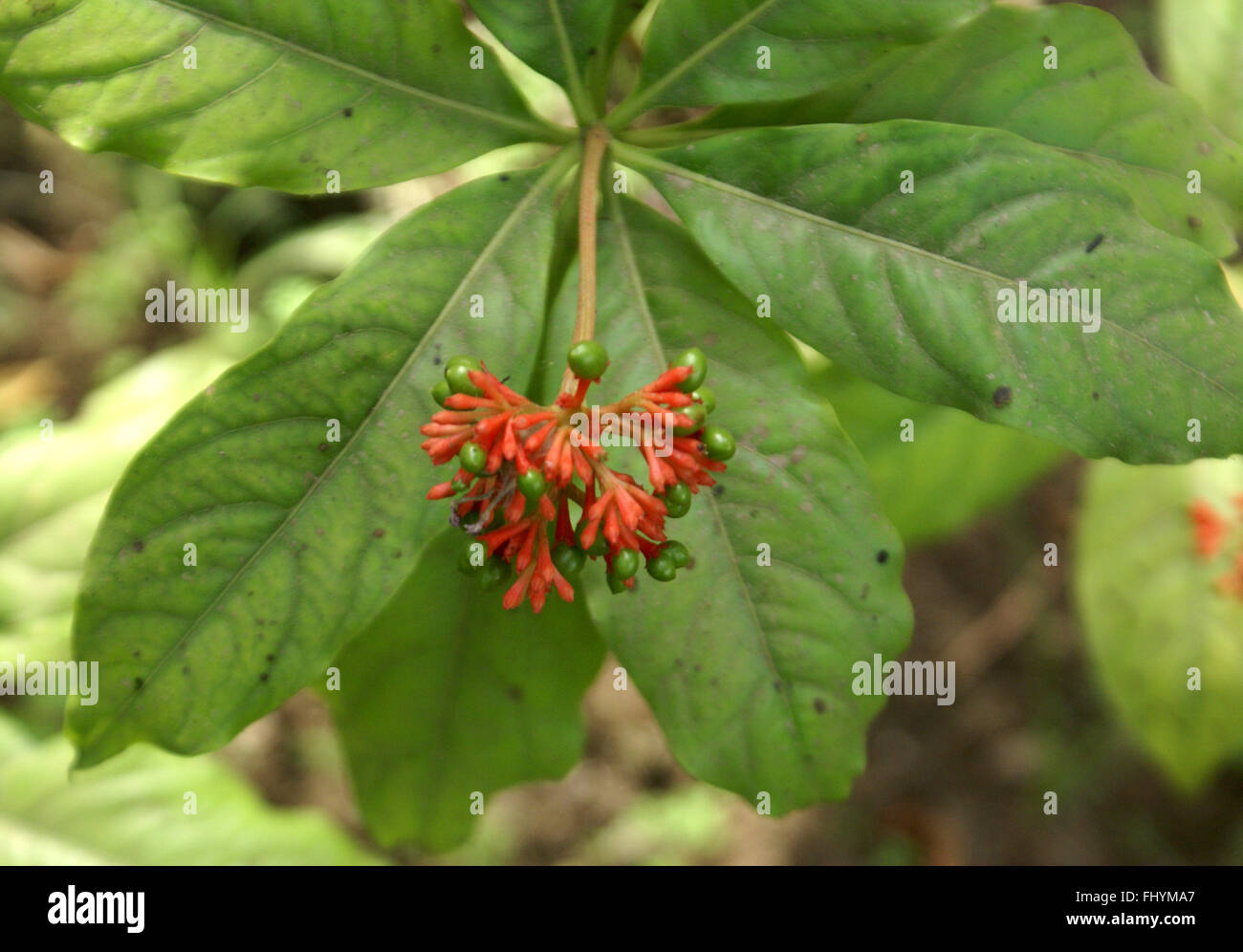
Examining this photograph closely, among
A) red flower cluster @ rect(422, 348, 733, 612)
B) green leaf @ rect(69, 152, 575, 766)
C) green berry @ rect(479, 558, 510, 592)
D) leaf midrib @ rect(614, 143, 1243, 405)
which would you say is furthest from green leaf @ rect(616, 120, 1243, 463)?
green berry @ rect(479, 558, 510, 592)

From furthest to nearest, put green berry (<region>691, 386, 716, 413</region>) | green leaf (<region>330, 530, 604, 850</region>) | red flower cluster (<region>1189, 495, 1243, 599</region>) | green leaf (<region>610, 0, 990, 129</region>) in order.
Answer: red flower cluster (<region>1189, 495, 1243, 599</region>), green leaf (<region>330, 530, 604, 850</region>), green leaf (<region>610, 0, 990, 129</region>), green berry (<region>691, 386, 716, 413</region>)

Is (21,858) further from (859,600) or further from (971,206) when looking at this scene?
(971,206)

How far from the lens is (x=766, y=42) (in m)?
1.50

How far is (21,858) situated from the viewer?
8.48ft

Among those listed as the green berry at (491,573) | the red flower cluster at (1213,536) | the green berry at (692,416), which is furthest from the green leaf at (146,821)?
the red flower cluster at (1213,536)

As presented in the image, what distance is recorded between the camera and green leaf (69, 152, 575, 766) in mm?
1460

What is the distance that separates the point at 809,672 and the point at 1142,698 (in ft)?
6.08

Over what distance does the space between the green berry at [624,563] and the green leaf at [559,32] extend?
808 millimetres

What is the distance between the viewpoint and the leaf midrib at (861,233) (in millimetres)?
1404

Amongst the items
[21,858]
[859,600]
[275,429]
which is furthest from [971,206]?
[21,858]

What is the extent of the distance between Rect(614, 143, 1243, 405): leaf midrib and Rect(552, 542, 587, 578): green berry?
0.66 metres

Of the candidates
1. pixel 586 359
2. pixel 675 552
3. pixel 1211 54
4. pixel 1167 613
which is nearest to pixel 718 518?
→ pixel 675 552

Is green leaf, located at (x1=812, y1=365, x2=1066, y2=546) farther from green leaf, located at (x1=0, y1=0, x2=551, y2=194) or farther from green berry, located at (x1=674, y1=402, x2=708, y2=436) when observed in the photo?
green leaf, located at (x1=0, y1=0, x2=551, y2=194)

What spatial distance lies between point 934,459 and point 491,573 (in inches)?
64.6
